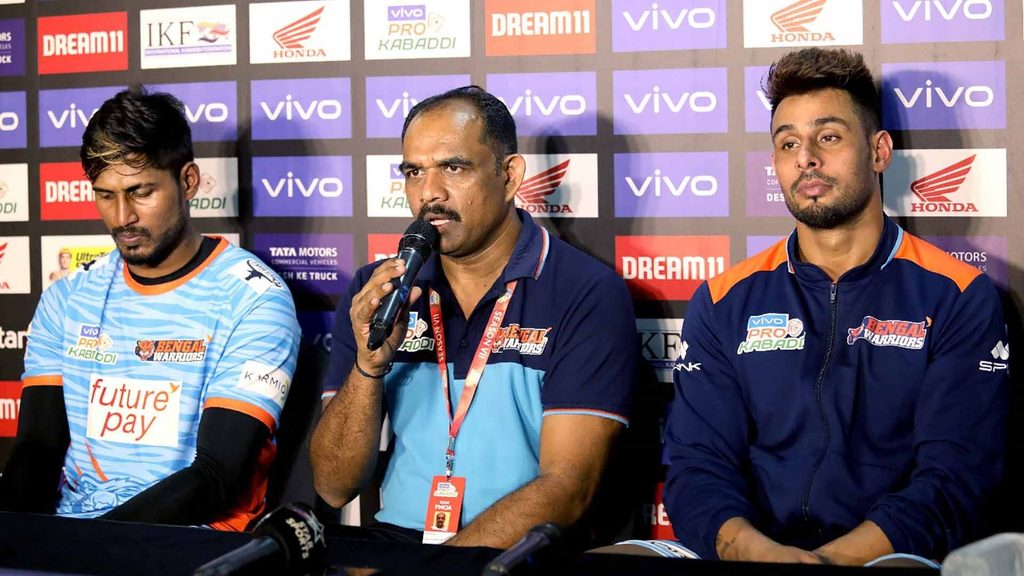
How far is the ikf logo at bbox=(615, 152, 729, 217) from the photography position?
2.77 metres

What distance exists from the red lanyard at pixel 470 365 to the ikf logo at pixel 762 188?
0.76 metres

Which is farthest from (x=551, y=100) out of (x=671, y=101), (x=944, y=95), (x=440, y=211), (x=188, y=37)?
(x=188, y=37)

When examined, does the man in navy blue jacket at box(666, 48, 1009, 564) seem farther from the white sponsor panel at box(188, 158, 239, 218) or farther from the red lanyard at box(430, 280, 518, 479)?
the white sponsor panel at box(188, 158, 239, 218)

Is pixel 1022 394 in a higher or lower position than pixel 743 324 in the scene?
lower

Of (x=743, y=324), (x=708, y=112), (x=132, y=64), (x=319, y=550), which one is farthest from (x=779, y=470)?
(x=132, y=64)

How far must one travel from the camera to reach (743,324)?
2.23 m

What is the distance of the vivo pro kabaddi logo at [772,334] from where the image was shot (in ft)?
7.07

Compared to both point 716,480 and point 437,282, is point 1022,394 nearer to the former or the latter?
point 716,480

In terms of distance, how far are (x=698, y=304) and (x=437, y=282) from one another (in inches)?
23.9

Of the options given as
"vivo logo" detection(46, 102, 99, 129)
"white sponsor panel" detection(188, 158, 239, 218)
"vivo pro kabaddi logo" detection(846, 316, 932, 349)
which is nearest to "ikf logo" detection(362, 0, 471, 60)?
"white sponsor panel" detection(188, 158, 239, 218)

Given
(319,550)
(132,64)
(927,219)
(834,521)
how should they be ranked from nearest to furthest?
(319,550) → (834,521) → (927,219) → (132,64)

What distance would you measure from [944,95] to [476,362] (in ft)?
4.44

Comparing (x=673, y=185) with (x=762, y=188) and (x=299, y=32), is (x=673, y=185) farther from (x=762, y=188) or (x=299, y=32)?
(x=299, y=32)

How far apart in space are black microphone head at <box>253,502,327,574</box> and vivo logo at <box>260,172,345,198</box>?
1974 mm
